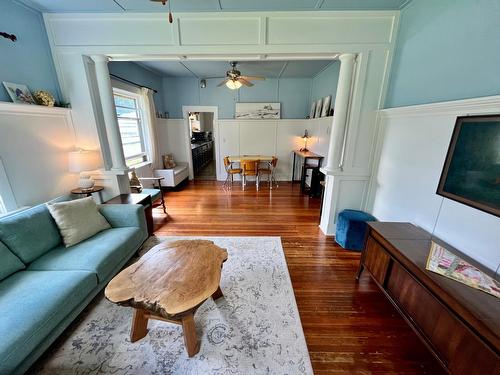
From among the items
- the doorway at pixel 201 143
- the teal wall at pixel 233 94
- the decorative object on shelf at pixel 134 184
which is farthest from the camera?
the doorway at pixel 201 143

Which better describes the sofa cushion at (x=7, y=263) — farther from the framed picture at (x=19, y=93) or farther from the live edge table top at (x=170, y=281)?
the framed picture at (x=19, y=93)

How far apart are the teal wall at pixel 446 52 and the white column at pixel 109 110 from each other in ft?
11.7

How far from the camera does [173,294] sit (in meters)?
1.25

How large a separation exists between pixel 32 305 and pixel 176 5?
297 centimetres

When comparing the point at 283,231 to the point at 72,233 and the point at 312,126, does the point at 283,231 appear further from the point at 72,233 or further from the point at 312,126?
the point at 312,126

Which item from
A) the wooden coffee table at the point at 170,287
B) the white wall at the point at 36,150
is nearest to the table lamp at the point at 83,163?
the white wall at the point at 36,150

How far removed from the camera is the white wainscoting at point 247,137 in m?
5.50

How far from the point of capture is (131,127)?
4.32 meters

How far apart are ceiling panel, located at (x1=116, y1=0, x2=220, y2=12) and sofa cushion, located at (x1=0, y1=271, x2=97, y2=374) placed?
2.74m

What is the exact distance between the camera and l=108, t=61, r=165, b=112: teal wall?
3525mm

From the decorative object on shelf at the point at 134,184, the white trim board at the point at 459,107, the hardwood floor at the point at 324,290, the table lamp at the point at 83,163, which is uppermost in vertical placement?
the white trim board at the point at 459,107

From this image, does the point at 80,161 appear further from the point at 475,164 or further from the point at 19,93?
the point at 475,164

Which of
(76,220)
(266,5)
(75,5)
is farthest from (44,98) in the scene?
(266,5)

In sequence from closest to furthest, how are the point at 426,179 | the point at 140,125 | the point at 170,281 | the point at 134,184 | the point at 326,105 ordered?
the point at 170,281 → the point at 426,179 → the point at 134,184 → the point at 326,105 → the point at 140,125
